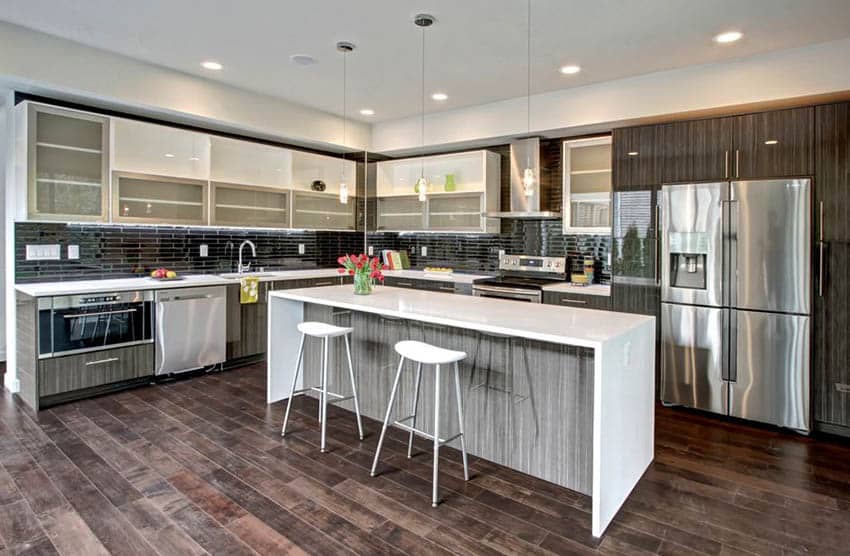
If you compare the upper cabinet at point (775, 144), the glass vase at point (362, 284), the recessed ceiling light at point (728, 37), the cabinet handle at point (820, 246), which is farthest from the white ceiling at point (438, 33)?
A: the glass vase at point (362, 284)

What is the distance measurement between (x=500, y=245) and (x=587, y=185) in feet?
4.21

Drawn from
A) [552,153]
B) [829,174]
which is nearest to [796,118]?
[829,174]

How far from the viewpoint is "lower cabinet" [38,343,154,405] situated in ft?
12.3

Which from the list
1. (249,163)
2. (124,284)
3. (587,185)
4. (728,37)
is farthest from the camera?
(249,163)

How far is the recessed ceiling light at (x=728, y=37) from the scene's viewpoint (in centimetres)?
333

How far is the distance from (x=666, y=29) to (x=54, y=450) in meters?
4.78

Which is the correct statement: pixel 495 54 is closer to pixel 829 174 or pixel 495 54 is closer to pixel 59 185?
pixel 829 174

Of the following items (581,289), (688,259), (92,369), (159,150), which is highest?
(159,150)

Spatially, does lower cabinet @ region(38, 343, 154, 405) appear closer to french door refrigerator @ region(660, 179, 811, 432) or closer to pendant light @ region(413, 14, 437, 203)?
pendant light @ region(413, 14, 437, 203)

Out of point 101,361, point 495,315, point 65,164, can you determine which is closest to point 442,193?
point 495,315

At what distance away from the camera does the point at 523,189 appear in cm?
511

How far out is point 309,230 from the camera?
6.15 meters

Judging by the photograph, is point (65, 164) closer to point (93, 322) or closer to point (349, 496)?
point (93, 322)

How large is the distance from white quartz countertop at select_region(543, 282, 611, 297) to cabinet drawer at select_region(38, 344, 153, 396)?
368 centimetres
